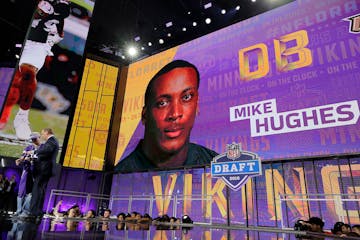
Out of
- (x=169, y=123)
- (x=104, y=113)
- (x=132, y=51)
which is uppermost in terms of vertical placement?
(x=132, y=51)

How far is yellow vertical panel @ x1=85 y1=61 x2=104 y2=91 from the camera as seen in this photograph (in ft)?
25.3

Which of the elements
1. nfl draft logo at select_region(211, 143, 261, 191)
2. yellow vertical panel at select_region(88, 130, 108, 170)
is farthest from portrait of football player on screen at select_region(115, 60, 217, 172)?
nfl draft logo at select_region(211, 143, 261, 191)

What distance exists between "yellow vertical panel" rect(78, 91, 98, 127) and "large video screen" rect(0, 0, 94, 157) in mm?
385

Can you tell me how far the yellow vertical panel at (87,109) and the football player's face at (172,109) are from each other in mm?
1857

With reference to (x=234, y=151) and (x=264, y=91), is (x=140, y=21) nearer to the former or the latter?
(x=264, y=91)

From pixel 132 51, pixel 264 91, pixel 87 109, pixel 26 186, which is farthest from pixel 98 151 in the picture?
pixel 264 91

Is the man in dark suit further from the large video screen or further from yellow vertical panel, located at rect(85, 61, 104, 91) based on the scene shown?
yellow vertical panel, located at rect(85, 61, 104, 91)

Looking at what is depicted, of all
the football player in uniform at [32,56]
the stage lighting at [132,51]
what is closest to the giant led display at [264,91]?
the stage lighting at [132,51]

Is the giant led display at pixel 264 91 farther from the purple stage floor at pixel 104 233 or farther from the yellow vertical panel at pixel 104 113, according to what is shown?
the purple stage floor at pixel 104 233

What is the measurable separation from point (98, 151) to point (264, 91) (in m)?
5.02

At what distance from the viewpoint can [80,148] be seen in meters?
7.10

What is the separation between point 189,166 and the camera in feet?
17.8

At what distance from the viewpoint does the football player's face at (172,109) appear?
5.95 meters

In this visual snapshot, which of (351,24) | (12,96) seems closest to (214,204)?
(351,24)
